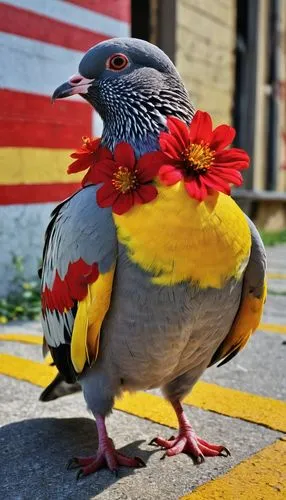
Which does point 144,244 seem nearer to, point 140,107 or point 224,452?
point 140,107

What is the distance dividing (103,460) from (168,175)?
3.26 feet

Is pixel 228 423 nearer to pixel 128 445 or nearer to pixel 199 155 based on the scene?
pixel 128 445

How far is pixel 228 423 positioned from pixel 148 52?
1.46 meters

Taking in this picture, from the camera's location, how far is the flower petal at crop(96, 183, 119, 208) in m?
1.97

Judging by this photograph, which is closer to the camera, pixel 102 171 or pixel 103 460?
pixel 102 171

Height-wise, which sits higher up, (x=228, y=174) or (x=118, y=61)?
(x=118, y=61)

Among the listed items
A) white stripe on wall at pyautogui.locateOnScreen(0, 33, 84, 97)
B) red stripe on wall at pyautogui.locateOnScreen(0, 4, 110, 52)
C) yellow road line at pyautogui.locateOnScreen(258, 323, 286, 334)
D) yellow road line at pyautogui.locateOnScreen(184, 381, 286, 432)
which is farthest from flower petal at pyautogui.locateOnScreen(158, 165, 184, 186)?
red stripe on wall at pyautogui.locateOnScreen(0, 4, 110, 52)

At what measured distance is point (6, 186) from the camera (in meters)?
4.50

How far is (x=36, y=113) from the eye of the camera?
4.69 meters

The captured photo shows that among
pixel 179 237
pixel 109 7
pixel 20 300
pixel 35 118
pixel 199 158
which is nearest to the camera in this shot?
pixel 179 237

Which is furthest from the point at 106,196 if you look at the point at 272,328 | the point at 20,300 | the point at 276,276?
the point at 276,276

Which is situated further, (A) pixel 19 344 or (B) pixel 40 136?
(B) pixel 40 136

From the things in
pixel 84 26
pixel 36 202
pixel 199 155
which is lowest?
pixel 36 202

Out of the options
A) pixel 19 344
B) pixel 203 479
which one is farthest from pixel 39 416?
pixel 19 344
